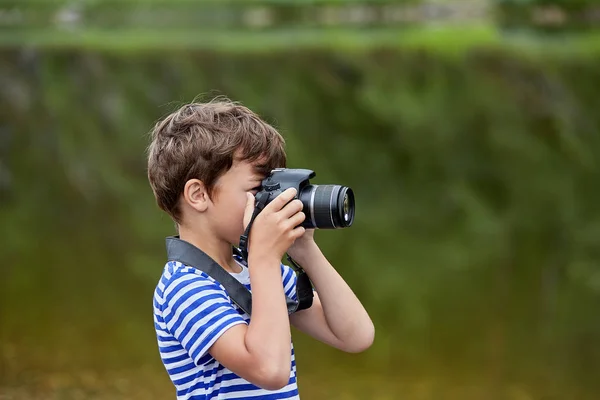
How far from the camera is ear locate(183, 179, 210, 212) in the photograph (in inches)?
63.0

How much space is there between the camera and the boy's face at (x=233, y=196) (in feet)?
5.24

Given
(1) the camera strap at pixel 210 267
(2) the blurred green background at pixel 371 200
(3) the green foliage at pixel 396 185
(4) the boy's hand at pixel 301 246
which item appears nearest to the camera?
(1) the camera strap at pixel 210 267

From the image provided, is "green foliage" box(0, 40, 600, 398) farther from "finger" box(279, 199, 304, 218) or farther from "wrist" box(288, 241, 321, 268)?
"finger" box(279, 199, 304, 218)

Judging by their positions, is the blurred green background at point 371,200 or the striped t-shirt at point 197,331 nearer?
the striped t-shirt at point 197,331

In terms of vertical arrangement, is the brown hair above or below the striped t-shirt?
above

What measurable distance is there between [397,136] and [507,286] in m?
5.31

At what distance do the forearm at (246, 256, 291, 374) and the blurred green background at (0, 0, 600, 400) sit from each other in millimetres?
979

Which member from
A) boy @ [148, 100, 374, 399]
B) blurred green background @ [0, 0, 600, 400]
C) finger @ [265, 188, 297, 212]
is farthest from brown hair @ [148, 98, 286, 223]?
blurred green background @ [0, 0, 600, 400]

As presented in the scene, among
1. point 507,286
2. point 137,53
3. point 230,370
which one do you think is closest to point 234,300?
point 230,370

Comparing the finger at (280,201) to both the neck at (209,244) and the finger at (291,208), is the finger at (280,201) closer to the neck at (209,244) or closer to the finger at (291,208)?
the finger at (291,208)

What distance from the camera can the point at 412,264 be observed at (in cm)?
593

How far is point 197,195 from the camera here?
1.61 m

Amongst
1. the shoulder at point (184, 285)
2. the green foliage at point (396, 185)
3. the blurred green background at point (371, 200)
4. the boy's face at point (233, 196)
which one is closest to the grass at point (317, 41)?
the blurred green background at point (371, 200)

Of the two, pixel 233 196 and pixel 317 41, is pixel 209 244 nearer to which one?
pixel 233 196
